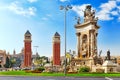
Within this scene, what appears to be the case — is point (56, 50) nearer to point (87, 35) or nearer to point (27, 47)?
point (27, 47)

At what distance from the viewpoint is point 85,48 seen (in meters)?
66.2

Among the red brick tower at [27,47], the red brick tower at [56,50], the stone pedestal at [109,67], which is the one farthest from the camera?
the red brick tower at [56,50]

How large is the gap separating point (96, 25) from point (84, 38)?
427 centimetres

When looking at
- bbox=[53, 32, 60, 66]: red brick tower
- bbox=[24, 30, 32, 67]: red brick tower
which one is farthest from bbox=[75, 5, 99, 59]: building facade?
bbox=[24, 30, 32, 67]: red brick tower

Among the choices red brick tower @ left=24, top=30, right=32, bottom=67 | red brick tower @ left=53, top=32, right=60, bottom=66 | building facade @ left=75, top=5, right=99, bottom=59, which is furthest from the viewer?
red brick tower @ left=53, top=32, right=60, bottom=66

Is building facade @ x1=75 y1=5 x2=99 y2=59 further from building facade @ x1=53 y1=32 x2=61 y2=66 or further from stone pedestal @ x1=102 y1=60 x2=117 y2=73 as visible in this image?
building facade @ x1=53 y1=32 x2=61 y2=66

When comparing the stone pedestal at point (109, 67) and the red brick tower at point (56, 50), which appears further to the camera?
the red brick tower at point (56, 50)

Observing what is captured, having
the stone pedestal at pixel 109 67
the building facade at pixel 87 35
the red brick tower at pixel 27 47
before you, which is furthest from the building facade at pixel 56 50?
the stone pedestal at pixel 109 67

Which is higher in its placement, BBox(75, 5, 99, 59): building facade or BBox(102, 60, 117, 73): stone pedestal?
BBox(75, 5, 99, 59): building facade

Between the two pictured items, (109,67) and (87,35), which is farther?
(87,35)

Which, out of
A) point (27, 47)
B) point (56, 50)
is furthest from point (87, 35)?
point (27, 47)

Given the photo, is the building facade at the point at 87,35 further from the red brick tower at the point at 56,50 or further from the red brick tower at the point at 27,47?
the red brick tower at the point at 27,47

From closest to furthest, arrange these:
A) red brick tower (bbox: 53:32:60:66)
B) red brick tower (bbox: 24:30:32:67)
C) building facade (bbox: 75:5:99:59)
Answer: building facade (bbox: 75:5:99:59)
red brick tower (bbox: 24:30:32:67)
red brick tower (bbox: 53:32:60:66)

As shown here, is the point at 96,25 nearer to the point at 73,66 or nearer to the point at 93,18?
the point at 93,18
